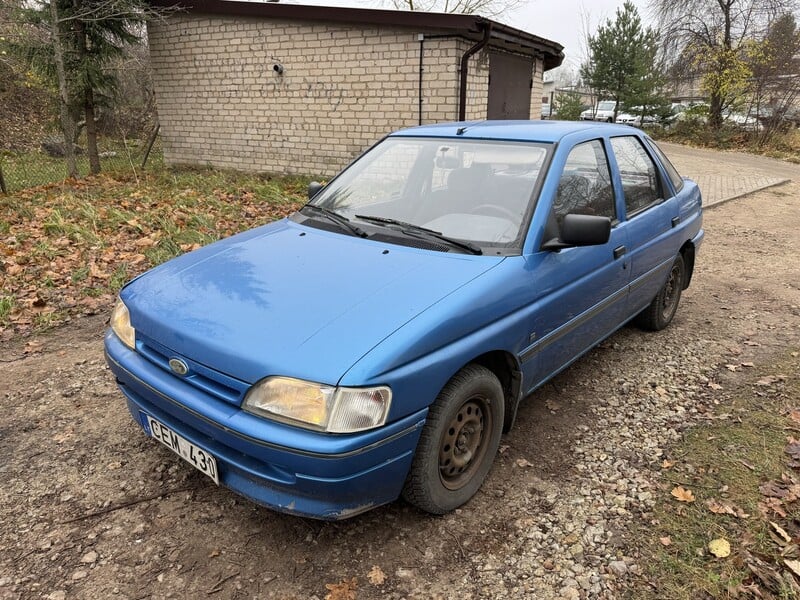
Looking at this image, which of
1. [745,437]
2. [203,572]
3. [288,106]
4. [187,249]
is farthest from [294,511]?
[288,106]

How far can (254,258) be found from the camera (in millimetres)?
2863

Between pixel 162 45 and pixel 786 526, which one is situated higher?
pixel 162 45

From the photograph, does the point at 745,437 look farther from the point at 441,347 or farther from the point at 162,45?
the point at 162,45

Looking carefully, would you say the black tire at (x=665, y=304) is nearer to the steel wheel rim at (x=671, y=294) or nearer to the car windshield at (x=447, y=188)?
the steel wheel rim at (x=671, y=294)

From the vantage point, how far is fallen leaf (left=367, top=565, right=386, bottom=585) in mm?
2228

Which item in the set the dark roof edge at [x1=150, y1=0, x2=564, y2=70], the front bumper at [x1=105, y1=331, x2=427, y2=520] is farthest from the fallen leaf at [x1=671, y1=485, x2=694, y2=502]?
the dark roof edge at [x1=150, y1=0, x2=564, y2=70]

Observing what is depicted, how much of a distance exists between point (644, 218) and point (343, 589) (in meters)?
3.04

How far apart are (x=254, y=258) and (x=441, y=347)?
1.19 metres

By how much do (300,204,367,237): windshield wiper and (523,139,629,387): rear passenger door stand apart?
0.96 m

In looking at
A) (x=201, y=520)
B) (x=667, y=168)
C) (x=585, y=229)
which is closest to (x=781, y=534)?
(x=585, y=229)

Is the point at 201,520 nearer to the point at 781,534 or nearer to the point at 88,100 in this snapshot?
the point at 781,534

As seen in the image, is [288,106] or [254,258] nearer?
[254,258]

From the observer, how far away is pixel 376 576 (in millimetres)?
2252

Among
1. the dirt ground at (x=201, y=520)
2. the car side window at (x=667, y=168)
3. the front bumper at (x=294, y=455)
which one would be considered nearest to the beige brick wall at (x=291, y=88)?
the car side window at (x=667, y=168)
